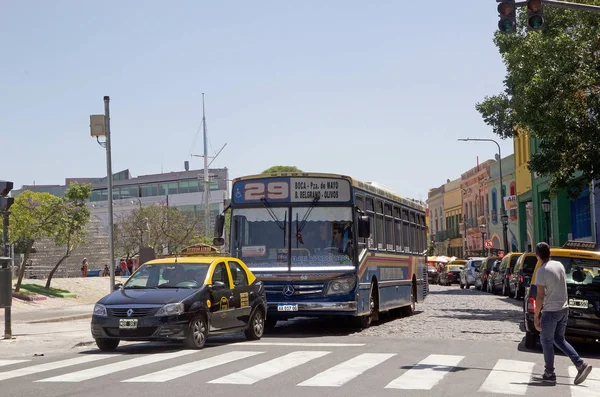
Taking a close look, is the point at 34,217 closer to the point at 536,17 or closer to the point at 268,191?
the point at 268,191

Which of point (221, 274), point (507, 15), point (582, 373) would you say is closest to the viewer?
point (582, 373)

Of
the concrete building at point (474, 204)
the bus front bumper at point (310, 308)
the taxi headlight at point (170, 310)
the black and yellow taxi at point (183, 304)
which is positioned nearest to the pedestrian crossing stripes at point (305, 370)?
the black and yellow taxi at point (183, 304)

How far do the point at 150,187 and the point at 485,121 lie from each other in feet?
291

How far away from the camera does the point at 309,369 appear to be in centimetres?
1278

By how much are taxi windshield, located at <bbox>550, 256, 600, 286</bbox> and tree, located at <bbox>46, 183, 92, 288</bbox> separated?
82.0 feet

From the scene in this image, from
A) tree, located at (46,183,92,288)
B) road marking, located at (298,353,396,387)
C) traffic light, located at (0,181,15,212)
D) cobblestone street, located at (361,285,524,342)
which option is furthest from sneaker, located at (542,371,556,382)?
tree, located at (46,183,92,288)

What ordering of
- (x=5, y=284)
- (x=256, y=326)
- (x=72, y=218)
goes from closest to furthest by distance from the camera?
(x=256, y=326) → (x=5, y=284) → (x=72, y=218)

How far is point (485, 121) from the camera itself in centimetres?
3984

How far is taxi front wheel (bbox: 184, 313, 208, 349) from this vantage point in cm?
1560

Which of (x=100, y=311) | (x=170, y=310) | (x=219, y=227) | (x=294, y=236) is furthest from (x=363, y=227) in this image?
(x=100, y=311)

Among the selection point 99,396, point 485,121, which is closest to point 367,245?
point 99,396

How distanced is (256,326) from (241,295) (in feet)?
3.22

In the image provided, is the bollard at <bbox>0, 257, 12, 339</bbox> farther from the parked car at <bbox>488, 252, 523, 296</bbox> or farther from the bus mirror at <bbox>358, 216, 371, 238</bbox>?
the parked car at <bbox>488, 252, 523, 296</bbox>

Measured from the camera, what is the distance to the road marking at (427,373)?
1114 centimetres
